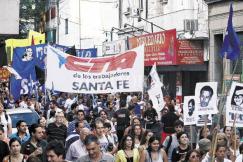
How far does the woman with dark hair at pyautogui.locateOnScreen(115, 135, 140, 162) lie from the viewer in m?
9.30

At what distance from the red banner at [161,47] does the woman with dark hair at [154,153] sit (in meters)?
16.3

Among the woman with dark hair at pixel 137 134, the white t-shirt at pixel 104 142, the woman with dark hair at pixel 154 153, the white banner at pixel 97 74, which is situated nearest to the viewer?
the woman with dark hair at pixel 154 153

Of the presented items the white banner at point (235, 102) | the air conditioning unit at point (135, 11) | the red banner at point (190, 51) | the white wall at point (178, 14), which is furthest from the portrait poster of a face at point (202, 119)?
the air conditioning unit at point (135, 11)

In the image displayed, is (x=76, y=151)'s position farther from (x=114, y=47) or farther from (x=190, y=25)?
(x=114, y=47)

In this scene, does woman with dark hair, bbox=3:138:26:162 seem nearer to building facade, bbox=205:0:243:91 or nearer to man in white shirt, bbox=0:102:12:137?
man in white shirt, bbox=0:102:12:137

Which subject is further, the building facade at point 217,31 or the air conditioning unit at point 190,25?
the air conditioning unit at point 190,25

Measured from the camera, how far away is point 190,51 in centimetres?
2594

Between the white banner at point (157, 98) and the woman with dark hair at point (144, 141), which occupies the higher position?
the white banner at point (157, 98)

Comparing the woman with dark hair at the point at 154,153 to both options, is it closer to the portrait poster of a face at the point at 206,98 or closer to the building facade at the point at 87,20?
the portrait poster of a face at the point at 206,98

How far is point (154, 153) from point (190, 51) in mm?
16928

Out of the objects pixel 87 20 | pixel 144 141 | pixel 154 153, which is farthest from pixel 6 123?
pixel 87 20

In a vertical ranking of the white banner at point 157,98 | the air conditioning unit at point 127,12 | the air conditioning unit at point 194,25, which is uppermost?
the air conditioning unit at point 127,12

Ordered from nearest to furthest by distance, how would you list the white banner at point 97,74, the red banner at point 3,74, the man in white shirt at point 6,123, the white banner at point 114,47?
the man in white shirt at point 6,123 → the white banner at point 97,74 → the red banner at point 3,74 → the white banner at point 114,47

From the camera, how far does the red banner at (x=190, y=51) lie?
25859mm
